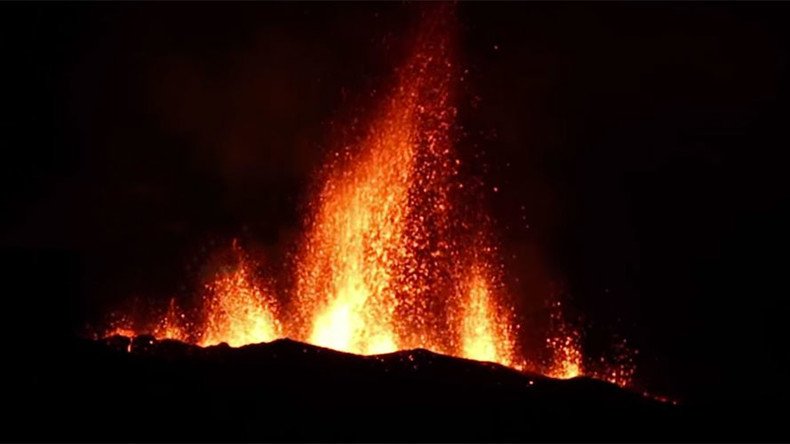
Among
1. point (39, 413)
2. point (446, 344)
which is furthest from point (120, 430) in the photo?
point (446, 344)

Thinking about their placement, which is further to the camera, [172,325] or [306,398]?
[172,325]

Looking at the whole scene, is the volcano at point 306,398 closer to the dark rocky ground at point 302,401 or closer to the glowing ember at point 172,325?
the dark rocky ground at point 302,401

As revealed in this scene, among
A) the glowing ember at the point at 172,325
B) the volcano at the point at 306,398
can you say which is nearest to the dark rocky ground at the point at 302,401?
the volcano at the point at 306,398

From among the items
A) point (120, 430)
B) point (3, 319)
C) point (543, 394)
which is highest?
point (3, 319)

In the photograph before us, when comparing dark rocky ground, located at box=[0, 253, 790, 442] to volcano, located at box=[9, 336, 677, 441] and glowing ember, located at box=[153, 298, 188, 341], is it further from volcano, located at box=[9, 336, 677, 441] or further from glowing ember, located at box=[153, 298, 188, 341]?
glowing ember, located at box=[153, 298, 188, 341]

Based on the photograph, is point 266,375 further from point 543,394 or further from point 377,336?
point 377,336

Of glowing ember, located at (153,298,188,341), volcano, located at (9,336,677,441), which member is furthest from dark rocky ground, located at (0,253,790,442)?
glowing ember, located at (153,298,188,341)

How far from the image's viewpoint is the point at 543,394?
20578 millimetres

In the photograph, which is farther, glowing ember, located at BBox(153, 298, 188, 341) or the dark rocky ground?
glowing ember, located at BBox(153, 298, 188, 341)

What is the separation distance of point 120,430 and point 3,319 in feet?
19.9

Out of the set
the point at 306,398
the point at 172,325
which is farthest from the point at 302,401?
the point at 172,325

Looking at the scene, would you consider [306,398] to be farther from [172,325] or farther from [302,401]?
[172,325]

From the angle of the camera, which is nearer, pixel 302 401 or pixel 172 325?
pixel 302 401

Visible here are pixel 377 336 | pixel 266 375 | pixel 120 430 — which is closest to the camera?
pixel 120 430
